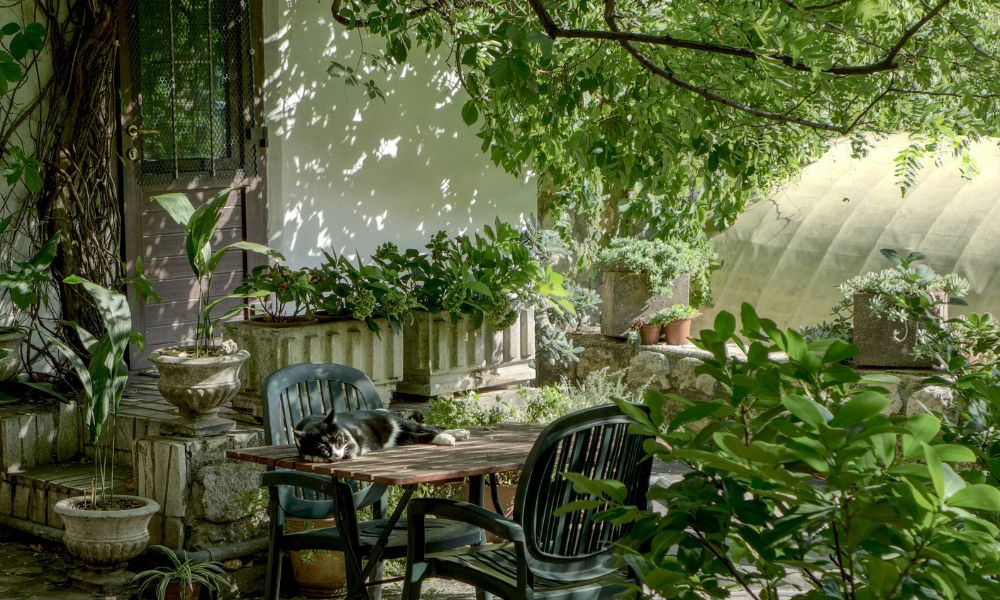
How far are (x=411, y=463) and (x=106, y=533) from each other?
69.6 inches

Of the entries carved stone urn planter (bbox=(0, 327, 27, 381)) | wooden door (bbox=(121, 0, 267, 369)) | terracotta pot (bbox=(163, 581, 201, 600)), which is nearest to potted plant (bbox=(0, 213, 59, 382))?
carved stone urn planter (bbox=(0, 327, 27, 381))

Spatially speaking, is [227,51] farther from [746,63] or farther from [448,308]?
[746,63]

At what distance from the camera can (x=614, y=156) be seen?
193 inches

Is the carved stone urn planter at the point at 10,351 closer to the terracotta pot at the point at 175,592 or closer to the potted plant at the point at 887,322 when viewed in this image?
the terracotta pot at the point at 175,592

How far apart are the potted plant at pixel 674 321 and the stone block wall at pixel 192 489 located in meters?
4.87

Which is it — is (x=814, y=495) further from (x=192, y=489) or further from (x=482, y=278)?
(x=482, y=278)

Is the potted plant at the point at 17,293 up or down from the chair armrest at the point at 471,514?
up

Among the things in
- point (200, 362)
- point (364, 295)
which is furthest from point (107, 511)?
point (364, 295)

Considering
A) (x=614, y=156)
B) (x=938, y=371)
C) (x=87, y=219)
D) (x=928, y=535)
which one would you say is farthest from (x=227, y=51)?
(x=928, y=535)

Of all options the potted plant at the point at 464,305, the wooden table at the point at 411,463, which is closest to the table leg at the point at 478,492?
the wooden table at the point at 411,463

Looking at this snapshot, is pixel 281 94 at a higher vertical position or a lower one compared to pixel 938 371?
higher

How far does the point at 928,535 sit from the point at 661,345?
327 inches

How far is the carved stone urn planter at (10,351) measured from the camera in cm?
596

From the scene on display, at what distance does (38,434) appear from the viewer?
6.05m
